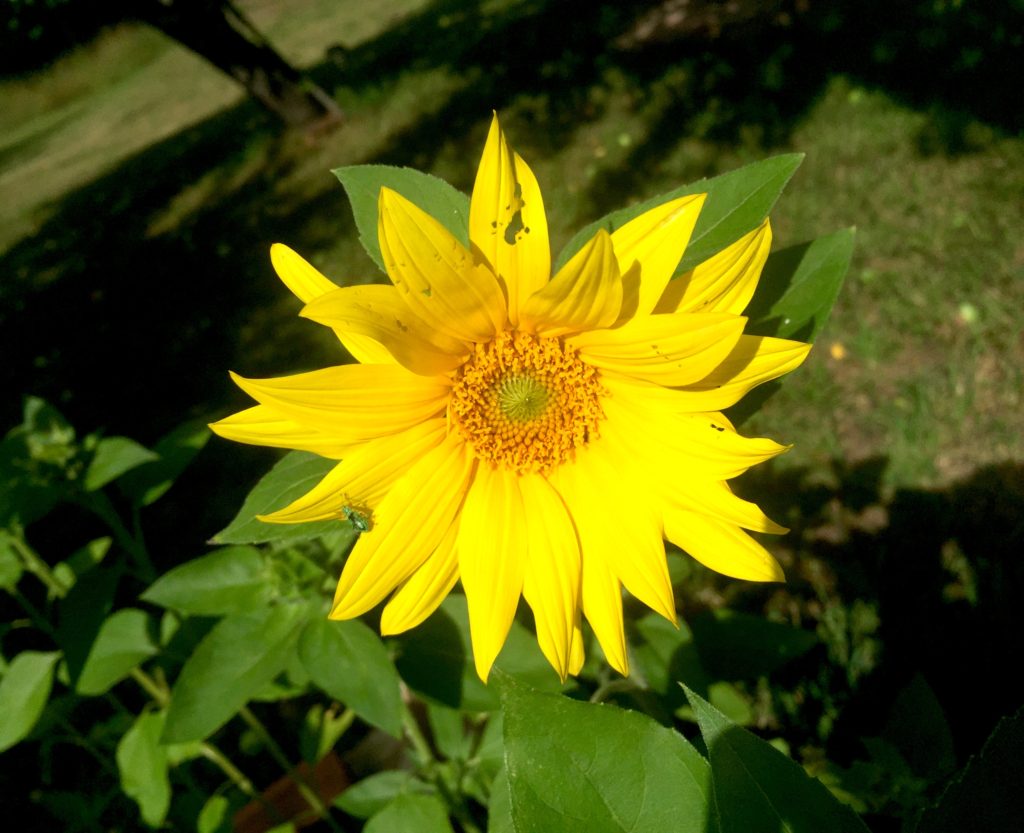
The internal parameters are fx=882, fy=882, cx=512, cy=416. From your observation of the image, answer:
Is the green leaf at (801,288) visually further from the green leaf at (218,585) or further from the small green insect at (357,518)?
the green leaf at (218,585)

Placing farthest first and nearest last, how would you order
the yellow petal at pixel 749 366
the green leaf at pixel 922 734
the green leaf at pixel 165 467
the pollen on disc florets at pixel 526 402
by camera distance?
the green leaf at pixel 165 467
the green leaf at pixel 922 734
the pollen on disc florets at pixel 526 402
the yellow petal at pixel 749 366

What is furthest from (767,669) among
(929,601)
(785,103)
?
(785,103)

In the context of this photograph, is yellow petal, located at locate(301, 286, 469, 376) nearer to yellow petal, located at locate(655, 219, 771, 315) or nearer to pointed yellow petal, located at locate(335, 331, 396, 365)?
pointed yellow petal, located at locate(335, 331, 396, 365)

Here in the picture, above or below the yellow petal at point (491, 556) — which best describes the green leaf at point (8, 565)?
above

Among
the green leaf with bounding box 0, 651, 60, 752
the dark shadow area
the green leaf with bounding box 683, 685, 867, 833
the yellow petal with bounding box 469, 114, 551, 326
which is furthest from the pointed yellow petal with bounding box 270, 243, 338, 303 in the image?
the dark shadow area

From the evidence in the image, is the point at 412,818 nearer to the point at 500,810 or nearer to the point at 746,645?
the point at 500,810

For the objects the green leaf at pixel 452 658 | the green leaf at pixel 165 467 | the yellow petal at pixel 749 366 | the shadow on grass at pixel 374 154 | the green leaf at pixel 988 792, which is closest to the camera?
the green leaf at pixel 988 792

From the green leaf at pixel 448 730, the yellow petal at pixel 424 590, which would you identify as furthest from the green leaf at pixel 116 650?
the yellow petal at pixel 424 590
